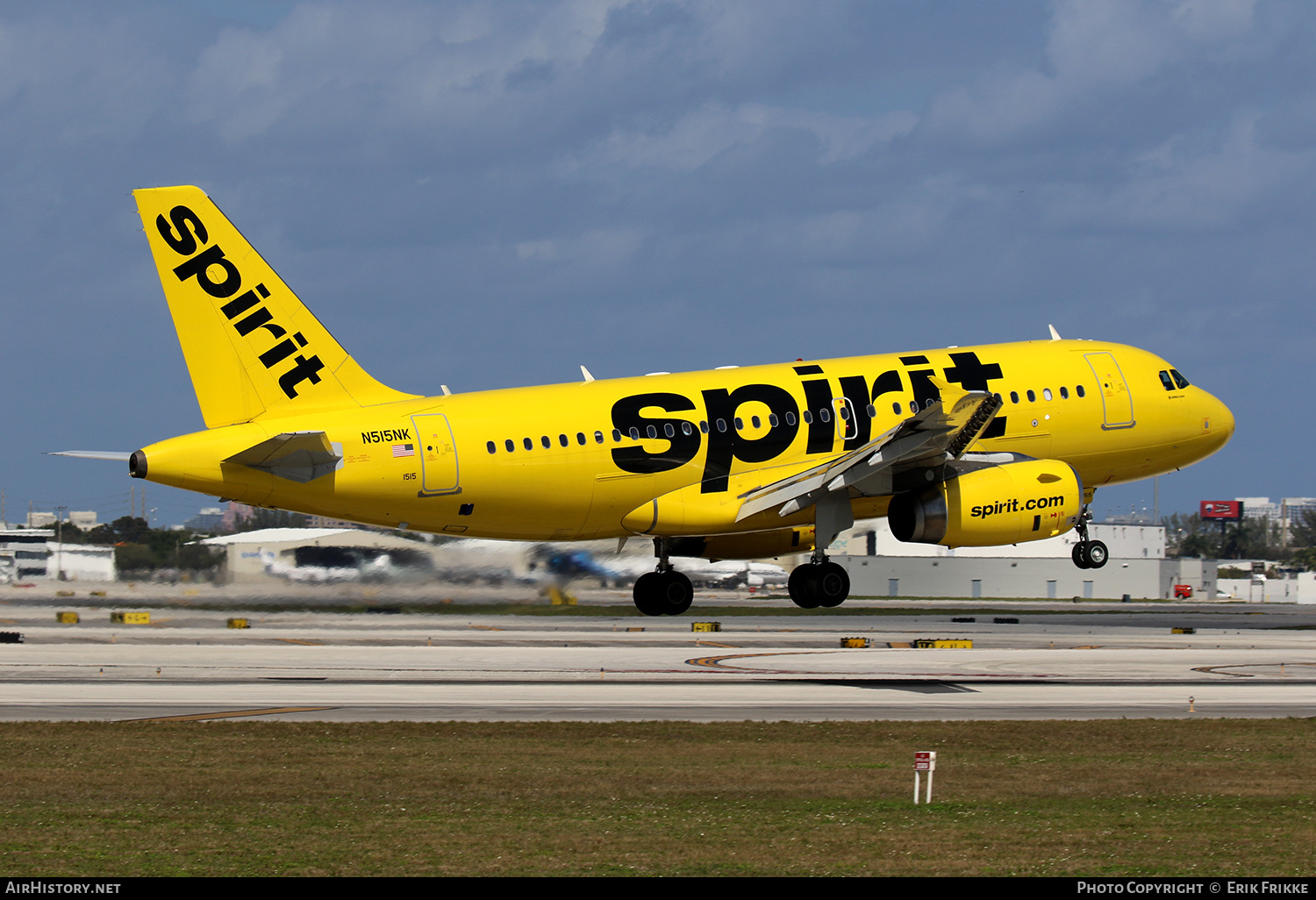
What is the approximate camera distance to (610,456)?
136 feet

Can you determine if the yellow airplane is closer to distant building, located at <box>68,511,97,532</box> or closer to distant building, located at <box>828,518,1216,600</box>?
distant building, located at <box>68,511,97,532</box>

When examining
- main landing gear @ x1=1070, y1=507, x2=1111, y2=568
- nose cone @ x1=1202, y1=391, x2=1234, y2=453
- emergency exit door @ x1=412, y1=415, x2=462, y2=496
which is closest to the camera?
emergency exit door @ x1=412, y1=415, x2=462, y2=496

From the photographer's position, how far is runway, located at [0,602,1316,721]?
100 ft

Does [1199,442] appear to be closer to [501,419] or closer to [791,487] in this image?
[791,487]

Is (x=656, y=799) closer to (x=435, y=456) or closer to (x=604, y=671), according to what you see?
(x=604, y=671)

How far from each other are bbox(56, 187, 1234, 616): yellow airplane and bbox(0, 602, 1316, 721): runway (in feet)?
12.1

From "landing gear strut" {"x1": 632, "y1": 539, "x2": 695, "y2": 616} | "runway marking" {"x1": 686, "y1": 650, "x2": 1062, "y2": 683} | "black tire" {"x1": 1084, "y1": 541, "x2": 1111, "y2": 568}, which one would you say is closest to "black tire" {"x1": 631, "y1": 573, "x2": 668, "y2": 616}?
"landing gear strut" {"x1": 632, "y1": 539, "x2": 695, "y2": 616}

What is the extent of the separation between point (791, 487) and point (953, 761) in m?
18.6

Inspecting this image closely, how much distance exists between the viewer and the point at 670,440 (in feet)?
138

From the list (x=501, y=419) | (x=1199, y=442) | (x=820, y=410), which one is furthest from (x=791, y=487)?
(x=1199, y=442)

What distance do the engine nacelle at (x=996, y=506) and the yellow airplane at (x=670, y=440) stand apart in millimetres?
54

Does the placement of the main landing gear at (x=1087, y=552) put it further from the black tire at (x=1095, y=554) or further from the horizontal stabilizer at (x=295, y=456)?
the horizontal stabilizer at (x=295, y=456)

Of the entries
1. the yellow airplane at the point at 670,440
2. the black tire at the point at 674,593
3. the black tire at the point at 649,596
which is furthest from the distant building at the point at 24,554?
the black tire at the point at 674,593

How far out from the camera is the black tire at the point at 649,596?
45.9 meters
